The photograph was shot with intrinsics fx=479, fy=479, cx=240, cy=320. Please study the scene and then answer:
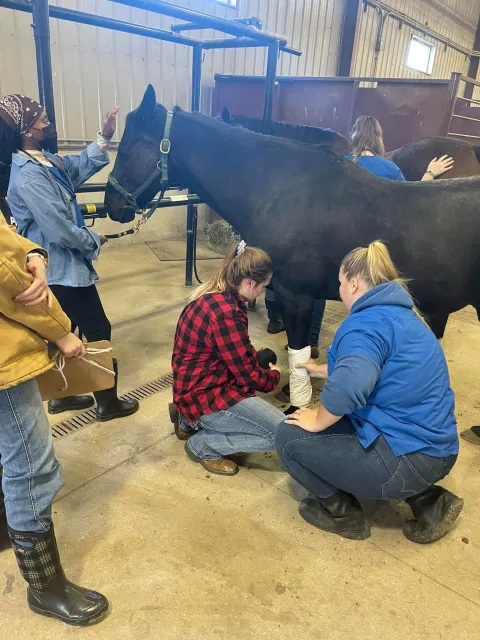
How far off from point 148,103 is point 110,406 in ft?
5.48

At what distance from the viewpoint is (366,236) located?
2352 millimetres

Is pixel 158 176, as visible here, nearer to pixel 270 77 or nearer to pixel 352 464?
pixel 270 77

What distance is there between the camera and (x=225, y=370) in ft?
6.79

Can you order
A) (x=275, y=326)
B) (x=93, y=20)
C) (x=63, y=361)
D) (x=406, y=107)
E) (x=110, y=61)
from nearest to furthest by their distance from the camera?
(x=63, y=361)
(x=93, y=20)
(x=275, y=326)
(x=406, y=107)
(x=110, y=61)

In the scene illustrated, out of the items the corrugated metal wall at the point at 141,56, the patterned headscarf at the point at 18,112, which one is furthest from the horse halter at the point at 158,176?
the corrugated metal wall at the point at 141,56

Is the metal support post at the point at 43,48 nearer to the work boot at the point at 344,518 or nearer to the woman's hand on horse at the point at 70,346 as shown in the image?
the woman's hand on horse at the point at 70,346

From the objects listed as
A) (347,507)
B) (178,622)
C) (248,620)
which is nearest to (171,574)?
(178,622)

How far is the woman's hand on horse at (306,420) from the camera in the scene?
171cm

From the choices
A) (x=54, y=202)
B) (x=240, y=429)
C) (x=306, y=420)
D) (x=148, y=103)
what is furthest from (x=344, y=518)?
(x=148, y=103)

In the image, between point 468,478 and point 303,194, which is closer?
point 468,478

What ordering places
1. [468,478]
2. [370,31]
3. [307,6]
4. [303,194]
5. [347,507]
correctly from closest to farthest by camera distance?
[347,507]
[468,478]
[303,194]
[307,6]
[370,31]

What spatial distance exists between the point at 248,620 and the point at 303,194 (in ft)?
6.04

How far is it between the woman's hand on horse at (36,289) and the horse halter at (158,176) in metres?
1.67

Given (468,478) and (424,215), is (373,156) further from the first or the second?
(468,478)
